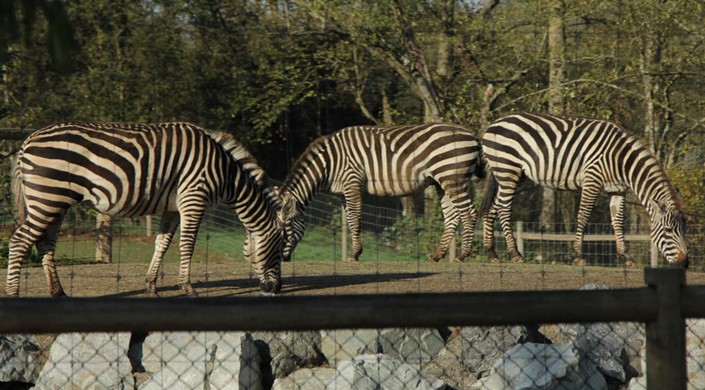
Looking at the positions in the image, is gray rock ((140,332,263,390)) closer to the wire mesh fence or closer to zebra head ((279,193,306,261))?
the wire mesh fence

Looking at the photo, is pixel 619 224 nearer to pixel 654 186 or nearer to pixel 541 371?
pixel 654 186

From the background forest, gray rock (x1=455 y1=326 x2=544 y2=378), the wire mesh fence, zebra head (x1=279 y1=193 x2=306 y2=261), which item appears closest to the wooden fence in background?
the wire mesh fence

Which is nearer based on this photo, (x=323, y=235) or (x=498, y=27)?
(x=323, y=235)

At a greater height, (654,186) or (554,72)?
(554,72)

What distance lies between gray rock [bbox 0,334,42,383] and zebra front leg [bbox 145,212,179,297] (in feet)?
5.79

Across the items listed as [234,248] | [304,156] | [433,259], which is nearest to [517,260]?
[433,259]

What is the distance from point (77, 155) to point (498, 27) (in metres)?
12.1

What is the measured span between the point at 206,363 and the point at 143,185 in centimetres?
264

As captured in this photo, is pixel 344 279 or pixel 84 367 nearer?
pixel 84 367

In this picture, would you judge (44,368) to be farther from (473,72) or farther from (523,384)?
(473,72)

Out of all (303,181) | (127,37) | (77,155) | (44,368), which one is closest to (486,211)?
(303,181)

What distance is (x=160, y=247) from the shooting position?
10156 mm

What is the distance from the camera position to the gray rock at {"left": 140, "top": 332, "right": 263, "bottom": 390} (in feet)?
25.6

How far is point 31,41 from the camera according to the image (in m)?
3.49
